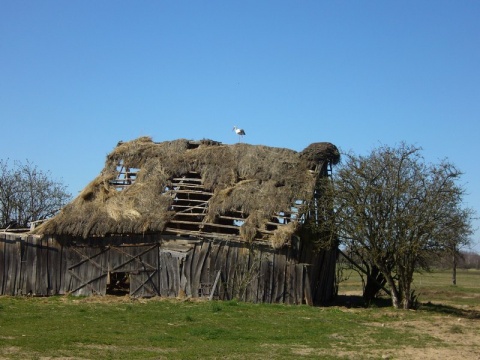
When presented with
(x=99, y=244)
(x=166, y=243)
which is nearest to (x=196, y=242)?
(x=166, y=243)

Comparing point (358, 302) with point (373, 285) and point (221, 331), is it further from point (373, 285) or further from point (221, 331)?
point (221, 331)

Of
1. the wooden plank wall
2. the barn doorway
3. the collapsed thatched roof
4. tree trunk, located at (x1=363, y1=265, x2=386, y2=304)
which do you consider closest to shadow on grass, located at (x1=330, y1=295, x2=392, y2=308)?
tree trunk, located at (x1=363, y1=265, x2=386, y2=304)

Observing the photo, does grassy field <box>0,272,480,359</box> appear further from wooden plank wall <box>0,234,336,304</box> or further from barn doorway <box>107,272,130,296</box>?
barn doorway <box>107,272,130,296</box>

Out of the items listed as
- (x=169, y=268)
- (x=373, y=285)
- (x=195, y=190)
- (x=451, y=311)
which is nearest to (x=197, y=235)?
(x=169, y=268)

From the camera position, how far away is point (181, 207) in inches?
1003

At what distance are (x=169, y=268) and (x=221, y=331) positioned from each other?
27.5ft

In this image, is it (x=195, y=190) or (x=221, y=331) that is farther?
(x=195, y=190)

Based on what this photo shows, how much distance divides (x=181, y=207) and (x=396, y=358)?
13384 millimetres

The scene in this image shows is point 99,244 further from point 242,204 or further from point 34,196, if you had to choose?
point 34,196

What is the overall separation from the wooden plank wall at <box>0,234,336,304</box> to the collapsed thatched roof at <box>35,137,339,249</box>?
68 centimetres

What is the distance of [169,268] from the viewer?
23906 mm

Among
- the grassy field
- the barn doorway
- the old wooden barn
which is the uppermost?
the old wooden barn

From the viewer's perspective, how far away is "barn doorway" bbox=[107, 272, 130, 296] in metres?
26.0

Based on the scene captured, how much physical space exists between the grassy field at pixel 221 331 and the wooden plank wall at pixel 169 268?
3.52 feet
